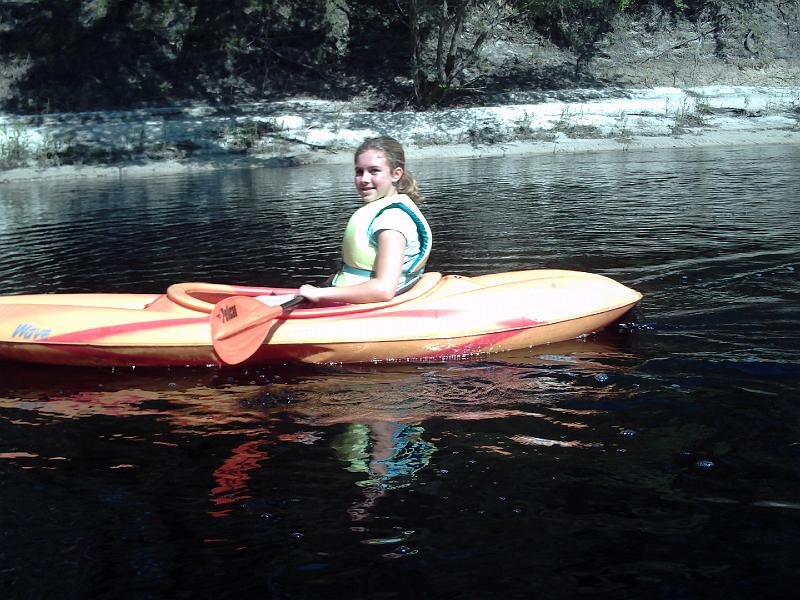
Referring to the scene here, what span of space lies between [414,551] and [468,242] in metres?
5.41

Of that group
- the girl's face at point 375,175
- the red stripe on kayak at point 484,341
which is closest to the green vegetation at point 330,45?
the red stripe on kayak at point 484,341

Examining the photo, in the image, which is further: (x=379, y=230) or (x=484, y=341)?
(x=484, y=341)

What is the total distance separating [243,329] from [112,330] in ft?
2.35

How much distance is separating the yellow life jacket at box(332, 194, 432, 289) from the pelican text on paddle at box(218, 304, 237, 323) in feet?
1.74

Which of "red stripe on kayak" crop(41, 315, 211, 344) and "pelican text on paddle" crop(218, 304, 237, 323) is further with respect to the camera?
"red stripe on kayak" crop(41, 315, 211, 344)

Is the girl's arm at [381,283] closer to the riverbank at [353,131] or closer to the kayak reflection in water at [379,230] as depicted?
the kayak reflection in water at [379,230]

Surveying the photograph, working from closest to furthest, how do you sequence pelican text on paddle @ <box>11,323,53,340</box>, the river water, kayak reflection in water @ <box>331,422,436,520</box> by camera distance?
the river water, kayak reflection in water @ <box>331,422,436,520</box>, pelican text on paddle @ <box>11,323,53,340</box>

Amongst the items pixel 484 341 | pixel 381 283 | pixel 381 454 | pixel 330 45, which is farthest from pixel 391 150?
pixel 330 45

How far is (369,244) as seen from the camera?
4.59 m

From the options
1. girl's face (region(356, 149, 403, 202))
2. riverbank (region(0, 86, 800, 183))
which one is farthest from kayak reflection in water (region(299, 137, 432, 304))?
riverbank (region(0, 86, 800, 183))

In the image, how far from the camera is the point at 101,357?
4855mm

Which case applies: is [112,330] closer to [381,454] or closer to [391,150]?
[391,150]

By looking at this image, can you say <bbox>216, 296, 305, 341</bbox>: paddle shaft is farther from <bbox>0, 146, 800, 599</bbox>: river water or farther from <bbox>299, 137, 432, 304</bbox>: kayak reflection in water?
<bbox>0, 146, 800, 599</bbox>: river water

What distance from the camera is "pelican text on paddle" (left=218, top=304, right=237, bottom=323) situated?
466 cm
